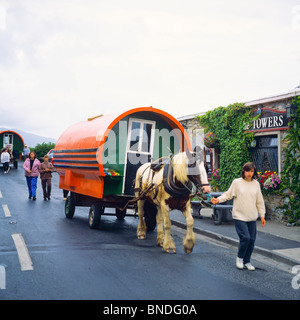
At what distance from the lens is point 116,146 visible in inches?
335

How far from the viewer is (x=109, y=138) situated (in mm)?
8336

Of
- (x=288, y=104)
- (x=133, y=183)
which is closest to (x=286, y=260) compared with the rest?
(x=133, y=183)

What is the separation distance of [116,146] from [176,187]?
7.53 ft

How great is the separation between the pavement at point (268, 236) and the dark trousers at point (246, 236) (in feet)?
3.74

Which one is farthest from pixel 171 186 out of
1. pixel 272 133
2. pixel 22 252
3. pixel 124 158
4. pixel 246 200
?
pixel 272 133

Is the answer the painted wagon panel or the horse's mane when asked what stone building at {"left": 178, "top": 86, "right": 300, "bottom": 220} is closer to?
the painted wagon panel

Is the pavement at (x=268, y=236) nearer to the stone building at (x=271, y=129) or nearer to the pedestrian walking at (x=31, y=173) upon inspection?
the stone building at (x=271, y=129)

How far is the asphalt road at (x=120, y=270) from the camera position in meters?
4.73

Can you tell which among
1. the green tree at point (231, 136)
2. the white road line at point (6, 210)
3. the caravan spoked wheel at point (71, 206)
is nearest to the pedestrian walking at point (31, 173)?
the white road line at point (6, 210)

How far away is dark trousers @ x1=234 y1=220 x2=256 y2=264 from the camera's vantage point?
6.01 metres

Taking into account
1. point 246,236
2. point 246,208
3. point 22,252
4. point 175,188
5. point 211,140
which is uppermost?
point 211,140

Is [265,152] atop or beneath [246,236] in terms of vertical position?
atop

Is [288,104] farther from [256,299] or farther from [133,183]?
[256,299]

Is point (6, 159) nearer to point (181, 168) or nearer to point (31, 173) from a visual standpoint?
point (31, 173)
